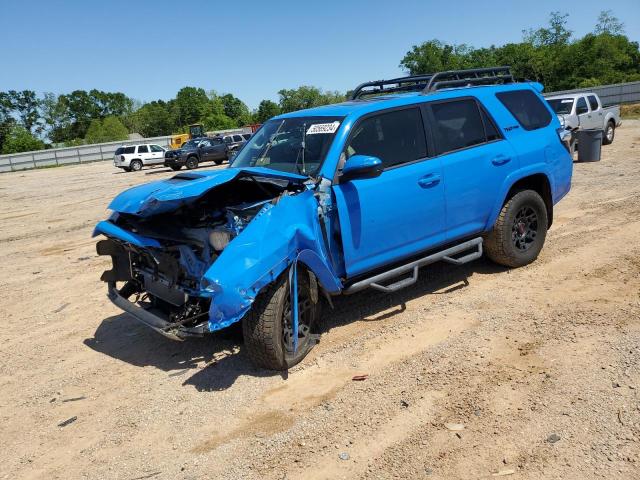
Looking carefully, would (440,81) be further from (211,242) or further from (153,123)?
(153,123)

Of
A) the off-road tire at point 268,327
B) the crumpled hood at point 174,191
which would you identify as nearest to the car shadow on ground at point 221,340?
the off-road tire at point 268,327

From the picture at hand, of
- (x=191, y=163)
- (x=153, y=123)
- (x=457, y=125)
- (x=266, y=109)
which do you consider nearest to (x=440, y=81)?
(x=457, y=125)

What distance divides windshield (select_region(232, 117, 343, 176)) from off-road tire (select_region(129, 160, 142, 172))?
29328mm

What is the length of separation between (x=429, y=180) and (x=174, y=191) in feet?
7.62

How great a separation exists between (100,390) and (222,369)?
3.29 feet

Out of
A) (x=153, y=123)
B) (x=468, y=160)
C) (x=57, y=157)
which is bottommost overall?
(x=468, y=160)

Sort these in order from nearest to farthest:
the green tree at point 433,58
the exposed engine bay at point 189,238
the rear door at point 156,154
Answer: the exposed engine bay at point 189,238 → the rear door at point 156,154 → the green tree at point 433,58

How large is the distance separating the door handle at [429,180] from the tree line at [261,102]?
155 ft

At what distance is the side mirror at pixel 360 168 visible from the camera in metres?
4.27

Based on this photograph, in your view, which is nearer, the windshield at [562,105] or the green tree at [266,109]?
the windshield at [562,105]

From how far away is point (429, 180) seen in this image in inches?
194

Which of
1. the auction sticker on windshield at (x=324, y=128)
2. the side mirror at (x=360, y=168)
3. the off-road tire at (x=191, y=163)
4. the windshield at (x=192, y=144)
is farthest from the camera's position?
the windshield at (x=192, y=144)

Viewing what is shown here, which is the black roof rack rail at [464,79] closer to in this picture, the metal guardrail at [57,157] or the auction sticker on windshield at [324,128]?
the auction sticker on windshield at [324,128]

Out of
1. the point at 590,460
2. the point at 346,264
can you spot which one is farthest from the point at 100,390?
the point at 590,460
